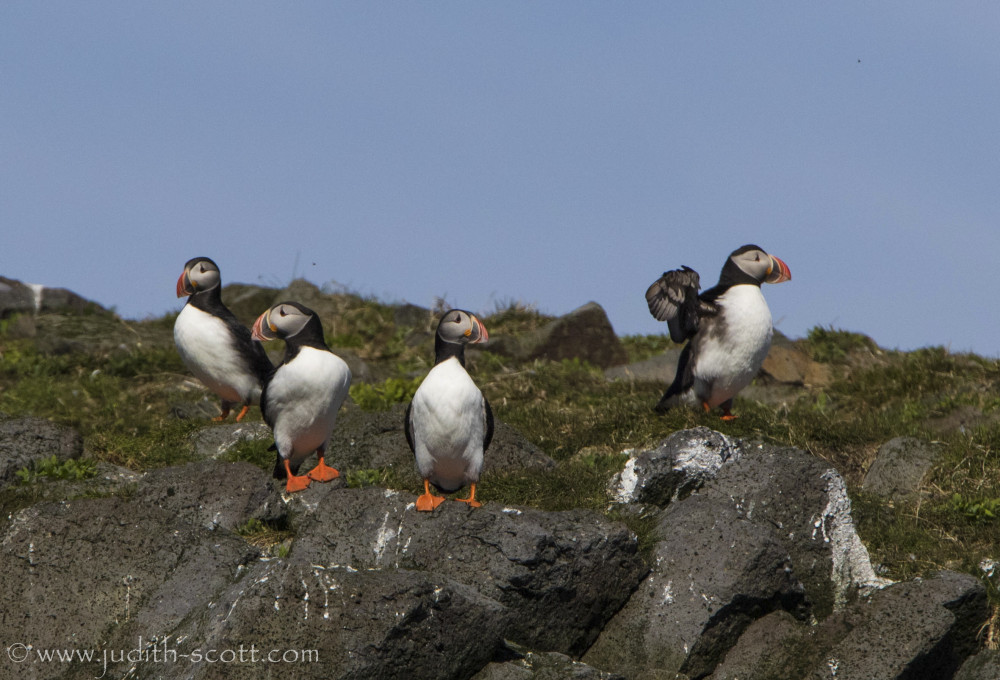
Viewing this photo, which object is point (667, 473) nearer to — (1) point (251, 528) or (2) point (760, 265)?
(2) point (760, 265)

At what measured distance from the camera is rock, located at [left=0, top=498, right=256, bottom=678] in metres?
5.21

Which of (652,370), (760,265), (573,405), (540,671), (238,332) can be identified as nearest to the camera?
(540,671)

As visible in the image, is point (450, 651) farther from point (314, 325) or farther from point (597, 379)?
point (597, 379)

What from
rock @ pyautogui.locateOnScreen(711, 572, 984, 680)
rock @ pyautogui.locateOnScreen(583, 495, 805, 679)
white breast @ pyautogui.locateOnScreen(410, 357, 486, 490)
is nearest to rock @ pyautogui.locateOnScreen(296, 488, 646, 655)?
rock @ pyautogui.locateOnScreen(583, 495, 805, 679)

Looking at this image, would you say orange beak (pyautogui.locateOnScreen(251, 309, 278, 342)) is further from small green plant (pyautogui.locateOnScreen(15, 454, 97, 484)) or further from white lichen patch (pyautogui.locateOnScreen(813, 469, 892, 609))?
white lichen patch (pyautogui.locateOnScreen(813, 469, 892, 609))

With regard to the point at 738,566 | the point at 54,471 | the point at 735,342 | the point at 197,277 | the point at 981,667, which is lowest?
the point at 981,667

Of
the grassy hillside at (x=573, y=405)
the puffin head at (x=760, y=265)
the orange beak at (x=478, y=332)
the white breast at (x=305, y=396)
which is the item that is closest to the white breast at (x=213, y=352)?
the grassy hillside at (x=573, y=405)

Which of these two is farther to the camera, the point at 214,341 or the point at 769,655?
the point at 214,341

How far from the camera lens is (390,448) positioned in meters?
7.71

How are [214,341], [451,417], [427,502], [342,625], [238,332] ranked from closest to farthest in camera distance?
1. [342,625]
2. [427,502]
3. [451,417]
4. [214,341]
5. [238,332]

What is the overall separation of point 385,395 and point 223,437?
2309 mm

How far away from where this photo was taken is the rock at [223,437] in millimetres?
8266

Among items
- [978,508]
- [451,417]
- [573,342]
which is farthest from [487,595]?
[573,342]

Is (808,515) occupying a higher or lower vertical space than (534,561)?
higher
